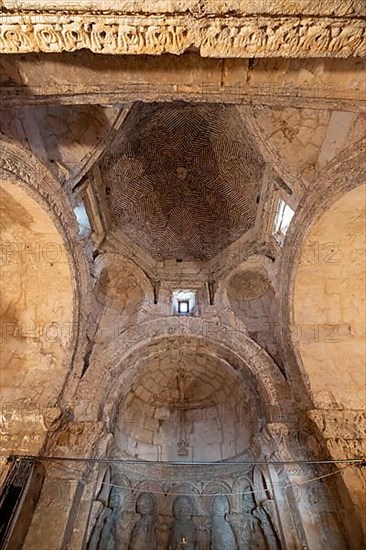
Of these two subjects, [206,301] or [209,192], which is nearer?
[206,301]

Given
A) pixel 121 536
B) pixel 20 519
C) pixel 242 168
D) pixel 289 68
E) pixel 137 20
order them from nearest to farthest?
pixel 137 20 → pixel 289 68 → pixel 20 519 → pixel 121 536 → pixel 242 168

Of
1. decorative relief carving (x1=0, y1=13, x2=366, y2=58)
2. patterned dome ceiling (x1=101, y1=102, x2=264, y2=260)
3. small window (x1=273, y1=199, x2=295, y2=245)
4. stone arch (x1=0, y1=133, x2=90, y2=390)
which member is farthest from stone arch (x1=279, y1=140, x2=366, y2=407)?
stone arch (x1=0, y1=133, x2=90, y2=390)

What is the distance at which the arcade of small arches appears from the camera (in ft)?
17.4

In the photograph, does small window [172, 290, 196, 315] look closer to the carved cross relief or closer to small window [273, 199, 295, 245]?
the carved cross relief

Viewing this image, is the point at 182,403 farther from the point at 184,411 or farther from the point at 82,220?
the point at 82,220

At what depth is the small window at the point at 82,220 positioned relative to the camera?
8.02 m

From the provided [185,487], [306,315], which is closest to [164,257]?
[306,315]

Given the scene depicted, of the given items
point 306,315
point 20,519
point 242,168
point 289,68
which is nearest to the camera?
point 289,68

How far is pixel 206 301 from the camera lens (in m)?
9.41

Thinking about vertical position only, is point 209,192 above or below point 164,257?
above

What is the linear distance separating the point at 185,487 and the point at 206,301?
4.92 m

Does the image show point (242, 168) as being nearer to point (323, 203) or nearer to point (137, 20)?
point (323, 203)

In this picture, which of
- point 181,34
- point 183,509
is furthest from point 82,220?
point 183,509

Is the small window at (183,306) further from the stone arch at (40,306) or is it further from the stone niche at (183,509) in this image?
the stone niche at (183,509)
